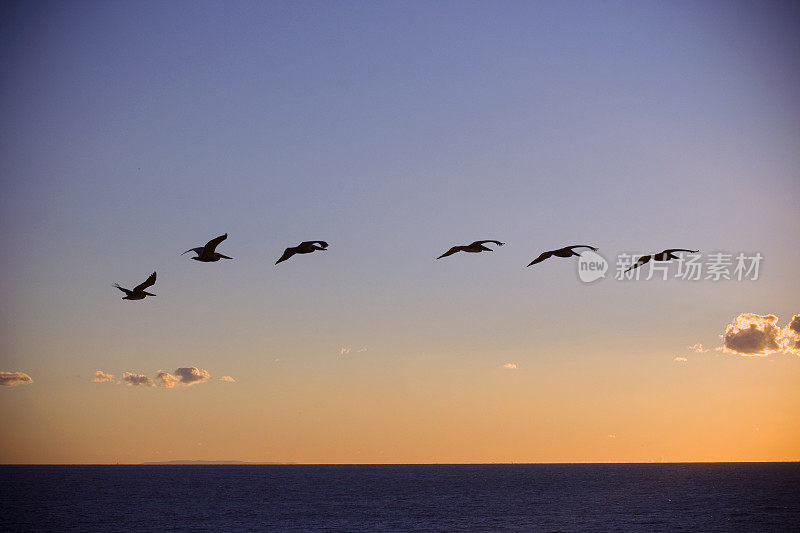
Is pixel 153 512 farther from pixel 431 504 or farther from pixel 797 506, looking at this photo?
pixel 797 506

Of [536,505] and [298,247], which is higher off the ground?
[298,247]

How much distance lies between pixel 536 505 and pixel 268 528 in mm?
62411

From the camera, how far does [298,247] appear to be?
3972 centimetres

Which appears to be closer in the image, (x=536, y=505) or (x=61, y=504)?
(x=536, y=505)

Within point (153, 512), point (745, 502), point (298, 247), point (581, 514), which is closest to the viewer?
point (298, 247)

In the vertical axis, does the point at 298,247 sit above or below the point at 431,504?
above

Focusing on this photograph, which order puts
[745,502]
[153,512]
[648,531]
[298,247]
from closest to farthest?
[298,247] < [648,531] < [153,512] < [745,502]

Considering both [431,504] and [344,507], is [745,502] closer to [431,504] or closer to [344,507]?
[431,504]

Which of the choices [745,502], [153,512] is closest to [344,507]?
[153,512]

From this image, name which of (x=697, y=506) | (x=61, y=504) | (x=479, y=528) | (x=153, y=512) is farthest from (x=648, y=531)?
(x=61, y=504)

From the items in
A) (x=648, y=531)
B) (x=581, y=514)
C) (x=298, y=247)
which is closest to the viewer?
(x=298, y=247)

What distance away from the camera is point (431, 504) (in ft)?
612

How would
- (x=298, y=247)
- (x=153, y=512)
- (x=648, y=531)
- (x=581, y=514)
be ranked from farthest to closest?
(x=153, y=512)
(x=581, y=514)
(x=648, y=531)
(x=298, y=247)

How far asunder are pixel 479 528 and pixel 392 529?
12312 mm
